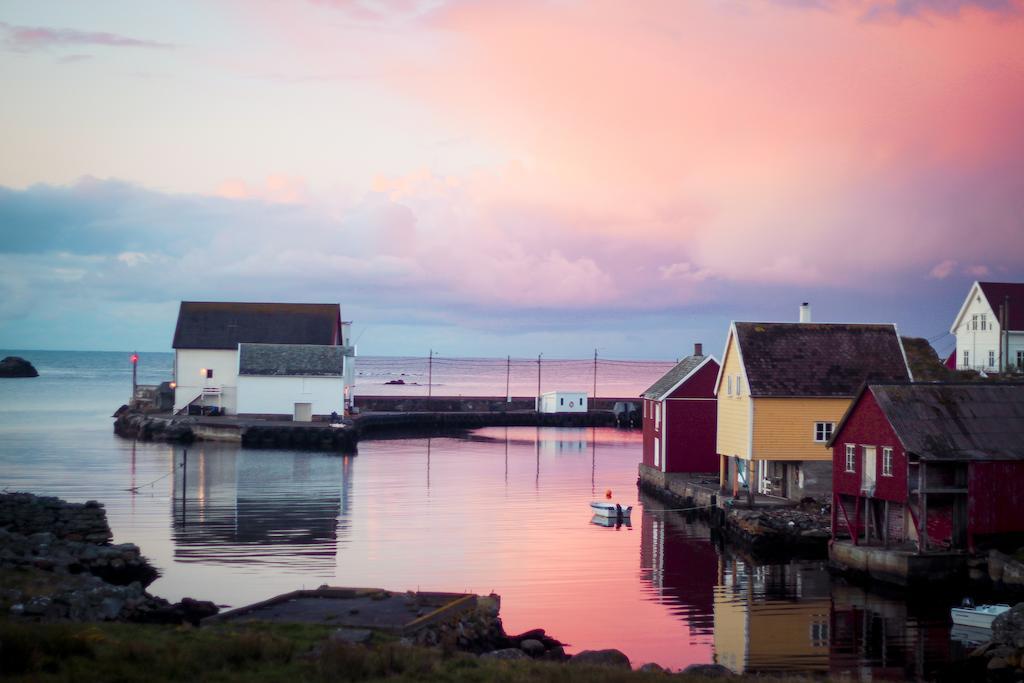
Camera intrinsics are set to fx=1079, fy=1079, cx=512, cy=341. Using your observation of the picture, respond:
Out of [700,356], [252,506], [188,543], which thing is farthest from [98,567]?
[700,356]

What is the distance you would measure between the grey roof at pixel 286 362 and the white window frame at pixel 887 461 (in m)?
49.0

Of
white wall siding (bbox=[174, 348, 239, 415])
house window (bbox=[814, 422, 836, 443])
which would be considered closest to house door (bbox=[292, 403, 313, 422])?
white wall siding (bbox=[174, 348, 239, 415])

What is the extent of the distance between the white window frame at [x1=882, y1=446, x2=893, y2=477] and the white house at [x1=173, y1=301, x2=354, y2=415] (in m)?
50.5

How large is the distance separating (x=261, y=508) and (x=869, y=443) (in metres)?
21.8

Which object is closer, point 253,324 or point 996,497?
point 996,497

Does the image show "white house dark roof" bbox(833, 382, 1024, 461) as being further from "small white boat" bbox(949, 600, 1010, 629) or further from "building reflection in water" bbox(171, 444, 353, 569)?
"building reflection in water" bbox(171, 444, 353, 569)

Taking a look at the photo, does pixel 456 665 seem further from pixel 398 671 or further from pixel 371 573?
pixel 371 573

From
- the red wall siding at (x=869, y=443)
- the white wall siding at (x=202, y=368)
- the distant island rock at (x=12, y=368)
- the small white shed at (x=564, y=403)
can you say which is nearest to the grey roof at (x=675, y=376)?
the red wall siding at (x=869, y=443)

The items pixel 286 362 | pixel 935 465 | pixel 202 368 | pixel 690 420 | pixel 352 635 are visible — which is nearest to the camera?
pixel 352 635

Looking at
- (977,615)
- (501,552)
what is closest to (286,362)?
(501,552)

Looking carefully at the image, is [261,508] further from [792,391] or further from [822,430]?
[822,430]

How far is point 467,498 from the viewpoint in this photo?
4447cm

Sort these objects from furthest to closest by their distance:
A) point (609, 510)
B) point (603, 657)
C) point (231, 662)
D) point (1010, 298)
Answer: point (1010, 298)
point (609, 510)
point (603, 657)
point (231, 662)

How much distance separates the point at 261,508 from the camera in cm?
3956
